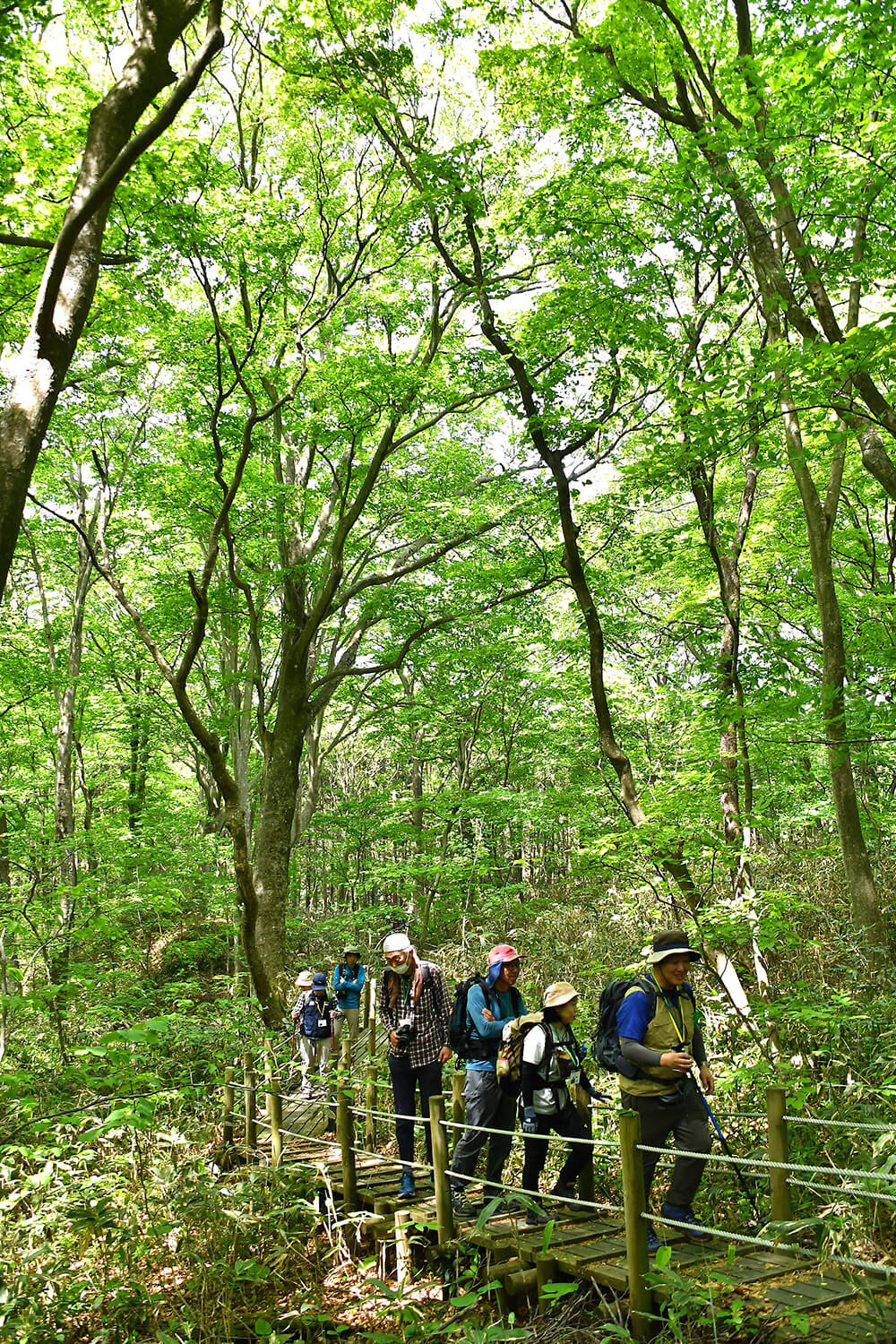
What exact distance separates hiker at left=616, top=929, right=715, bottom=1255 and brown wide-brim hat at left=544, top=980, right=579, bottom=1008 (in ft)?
2.56

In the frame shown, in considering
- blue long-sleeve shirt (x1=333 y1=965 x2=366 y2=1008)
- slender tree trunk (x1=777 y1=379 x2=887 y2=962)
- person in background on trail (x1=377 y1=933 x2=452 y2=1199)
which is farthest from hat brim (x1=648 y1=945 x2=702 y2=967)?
blue long-sleeve shirt (x1=333 y1=965 x2=366 y2=1008)

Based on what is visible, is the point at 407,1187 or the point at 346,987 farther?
the point at 346,987

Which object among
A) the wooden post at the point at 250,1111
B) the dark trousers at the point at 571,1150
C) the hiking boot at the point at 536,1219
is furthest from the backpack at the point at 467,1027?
the wooden post at the point at 250,1111

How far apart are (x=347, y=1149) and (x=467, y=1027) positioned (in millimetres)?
1624

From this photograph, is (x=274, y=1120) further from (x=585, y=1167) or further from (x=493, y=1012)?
(x=585, y=1167)

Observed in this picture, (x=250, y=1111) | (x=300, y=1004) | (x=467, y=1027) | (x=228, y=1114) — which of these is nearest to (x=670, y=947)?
(x=467, y=1027)

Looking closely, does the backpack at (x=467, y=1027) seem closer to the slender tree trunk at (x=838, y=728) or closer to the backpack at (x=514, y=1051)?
the backpack at (x=514, y=1051)

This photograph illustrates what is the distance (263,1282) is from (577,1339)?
241 cm

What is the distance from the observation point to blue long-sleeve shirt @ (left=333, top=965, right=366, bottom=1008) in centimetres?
1005

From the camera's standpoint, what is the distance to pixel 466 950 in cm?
1555

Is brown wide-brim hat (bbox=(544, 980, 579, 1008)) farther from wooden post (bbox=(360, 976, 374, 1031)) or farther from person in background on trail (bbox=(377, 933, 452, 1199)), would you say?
wooden post (bbox=(360, 976, 374, 1031))

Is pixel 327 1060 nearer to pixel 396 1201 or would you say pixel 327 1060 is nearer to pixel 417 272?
pixel 396 1201

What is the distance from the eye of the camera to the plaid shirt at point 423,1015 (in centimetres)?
640

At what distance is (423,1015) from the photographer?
641cm
